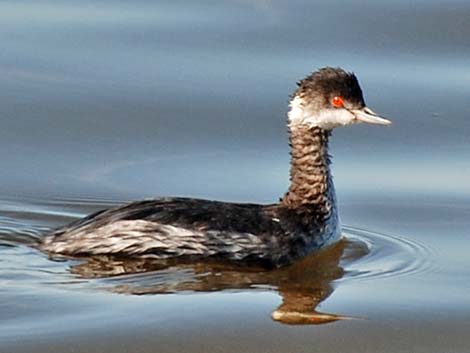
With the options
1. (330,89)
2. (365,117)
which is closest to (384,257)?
(365,117)

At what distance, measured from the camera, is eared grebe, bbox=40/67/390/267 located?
10.1m

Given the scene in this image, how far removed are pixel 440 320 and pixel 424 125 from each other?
3967 mm

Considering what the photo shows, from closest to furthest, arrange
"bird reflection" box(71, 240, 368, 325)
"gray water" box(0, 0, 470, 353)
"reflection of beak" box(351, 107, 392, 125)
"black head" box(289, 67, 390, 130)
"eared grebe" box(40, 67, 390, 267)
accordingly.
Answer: "gray water" box(0, 0, 470, 353) → "bird reflection" box(71, 240, 368, 325) → "eared grebe" box(40, 67, 390, 267) → "black head" box(289, 67, 390, 130) → "reflection of beak" box(351, 107, 392, 125)

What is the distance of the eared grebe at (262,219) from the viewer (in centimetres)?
1010

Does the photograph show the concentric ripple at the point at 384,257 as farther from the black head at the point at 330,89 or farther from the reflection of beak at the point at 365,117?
the black head at the point at 330,89

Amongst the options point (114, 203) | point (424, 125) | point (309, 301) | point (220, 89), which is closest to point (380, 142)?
point (424, 125)

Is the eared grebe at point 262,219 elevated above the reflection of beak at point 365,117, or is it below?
below

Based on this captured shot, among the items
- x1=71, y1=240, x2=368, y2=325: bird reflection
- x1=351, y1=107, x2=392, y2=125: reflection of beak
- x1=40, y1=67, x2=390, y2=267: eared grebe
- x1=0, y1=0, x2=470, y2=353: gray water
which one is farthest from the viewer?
x1=351, y1=107, x2=392, y2=125: reflection of beak

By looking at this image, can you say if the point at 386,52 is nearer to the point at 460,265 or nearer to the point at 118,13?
the point at 118,13

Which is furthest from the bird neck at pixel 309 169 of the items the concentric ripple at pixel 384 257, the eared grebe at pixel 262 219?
the concentric ripple at pixel 384 257

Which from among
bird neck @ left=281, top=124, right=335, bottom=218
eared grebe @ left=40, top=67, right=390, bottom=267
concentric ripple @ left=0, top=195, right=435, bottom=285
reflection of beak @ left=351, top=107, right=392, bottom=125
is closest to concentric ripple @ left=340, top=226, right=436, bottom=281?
concentric ripple @ left=0, top=195, right=435, bottom=285

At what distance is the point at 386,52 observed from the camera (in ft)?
47.2

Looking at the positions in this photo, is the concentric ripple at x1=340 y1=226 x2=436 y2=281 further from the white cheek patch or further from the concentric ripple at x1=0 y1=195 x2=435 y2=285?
the white cheek patch

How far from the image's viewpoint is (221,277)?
9.95m
